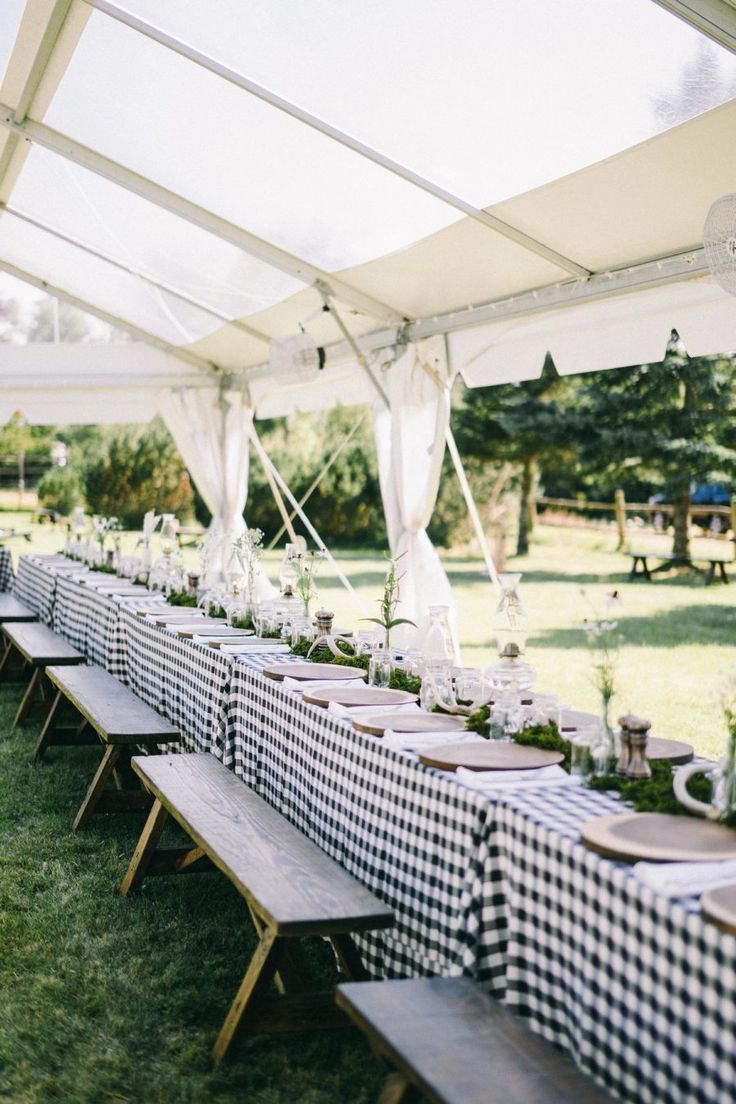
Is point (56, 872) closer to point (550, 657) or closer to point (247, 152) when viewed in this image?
point (247, 152)

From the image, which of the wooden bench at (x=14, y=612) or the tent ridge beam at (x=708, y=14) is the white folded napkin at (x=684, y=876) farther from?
the wooden bench at (x=14, y=612)

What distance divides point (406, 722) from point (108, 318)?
738cm

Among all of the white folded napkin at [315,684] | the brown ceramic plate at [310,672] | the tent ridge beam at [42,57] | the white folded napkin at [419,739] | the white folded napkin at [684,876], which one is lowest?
the white folded napkin at [684,876]

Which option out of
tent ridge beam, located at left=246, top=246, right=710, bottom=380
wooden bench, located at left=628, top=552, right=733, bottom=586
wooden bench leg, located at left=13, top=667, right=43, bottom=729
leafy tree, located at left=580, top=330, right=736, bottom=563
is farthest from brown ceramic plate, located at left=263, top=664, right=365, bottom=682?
wooden bench, located at left=628, top=552, right=733, bottom=586

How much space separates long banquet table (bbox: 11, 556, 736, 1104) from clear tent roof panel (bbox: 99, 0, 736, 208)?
216 cm

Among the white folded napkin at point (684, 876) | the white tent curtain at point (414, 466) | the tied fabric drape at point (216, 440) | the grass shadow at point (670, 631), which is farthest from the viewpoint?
the tied fabric drape at point (216, 440)

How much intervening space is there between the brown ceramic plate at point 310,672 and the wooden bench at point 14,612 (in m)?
4.19

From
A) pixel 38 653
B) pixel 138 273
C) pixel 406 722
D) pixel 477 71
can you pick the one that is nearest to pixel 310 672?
pixel 406 722

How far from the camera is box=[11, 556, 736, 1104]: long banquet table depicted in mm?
1616

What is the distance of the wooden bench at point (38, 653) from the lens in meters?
5.52

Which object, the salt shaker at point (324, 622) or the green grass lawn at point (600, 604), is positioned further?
the green grass lawn at point (600, 604)

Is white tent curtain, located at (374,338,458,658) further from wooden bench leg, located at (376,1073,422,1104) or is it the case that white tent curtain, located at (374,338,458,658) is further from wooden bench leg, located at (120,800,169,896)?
wooden bench leg, located at (376,1073,422,1104)

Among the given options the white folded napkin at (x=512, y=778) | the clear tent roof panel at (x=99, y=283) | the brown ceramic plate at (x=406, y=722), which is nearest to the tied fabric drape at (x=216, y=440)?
the clear tent roof panel at (x=99, y=283)

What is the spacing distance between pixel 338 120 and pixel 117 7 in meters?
0.94
